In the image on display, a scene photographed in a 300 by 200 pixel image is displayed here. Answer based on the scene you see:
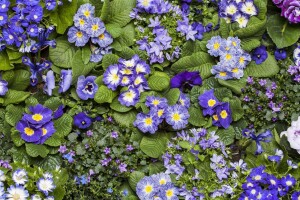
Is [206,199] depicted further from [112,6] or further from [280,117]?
[112,6]

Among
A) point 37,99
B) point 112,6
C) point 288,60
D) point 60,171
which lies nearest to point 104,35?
point 112,6

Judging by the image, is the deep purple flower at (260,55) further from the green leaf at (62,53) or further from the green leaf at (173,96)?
the green leaf at (62,53)

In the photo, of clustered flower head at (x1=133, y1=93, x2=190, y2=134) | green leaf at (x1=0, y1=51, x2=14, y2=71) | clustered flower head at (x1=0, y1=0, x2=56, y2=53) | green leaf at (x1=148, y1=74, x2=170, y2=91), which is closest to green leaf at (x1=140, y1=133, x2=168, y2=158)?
clustered flower head at (x1=133, y1=93, x2=190, y2=134)

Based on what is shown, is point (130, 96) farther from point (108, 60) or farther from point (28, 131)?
point (28, 131)

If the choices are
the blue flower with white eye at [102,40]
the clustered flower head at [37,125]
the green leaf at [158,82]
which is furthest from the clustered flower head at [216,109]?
the clustered flower head at [37,125]

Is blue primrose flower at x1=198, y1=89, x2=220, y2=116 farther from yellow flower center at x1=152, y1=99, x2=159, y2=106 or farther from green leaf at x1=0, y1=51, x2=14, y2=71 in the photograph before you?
green leaf at x1=0, y1=51, x2=14, y2=71

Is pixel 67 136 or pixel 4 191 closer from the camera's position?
pixel 4 191
